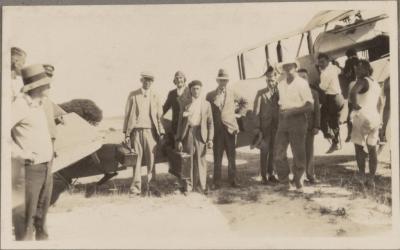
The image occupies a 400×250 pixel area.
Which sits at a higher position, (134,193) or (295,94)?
(295,94)

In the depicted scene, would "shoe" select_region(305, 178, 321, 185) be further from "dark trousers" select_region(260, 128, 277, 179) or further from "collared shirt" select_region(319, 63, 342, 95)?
"collared shirt" select_region(319, 63, 342, 95)

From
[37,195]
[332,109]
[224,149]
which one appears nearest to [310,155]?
[332,109]

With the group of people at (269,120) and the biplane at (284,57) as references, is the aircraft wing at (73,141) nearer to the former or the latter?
the biplane at (284,57)

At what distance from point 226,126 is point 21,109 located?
6.70ft

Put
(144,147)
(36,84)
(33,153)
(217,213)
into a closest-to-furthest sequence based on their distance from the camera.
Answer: (33,153) < (36,84) < (217,213) < (144,147)

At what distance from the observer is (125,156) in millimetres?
5324

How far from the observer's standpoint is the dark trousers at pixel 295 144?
5.43 m

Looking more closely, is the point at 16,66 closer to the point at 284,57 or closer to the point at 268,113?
the point at 268,113

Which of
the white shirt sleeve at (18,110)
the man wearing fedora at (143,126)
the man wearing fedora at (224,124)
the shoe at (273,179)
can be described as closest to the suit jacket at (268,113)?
the man wearing fedora at (224,124)

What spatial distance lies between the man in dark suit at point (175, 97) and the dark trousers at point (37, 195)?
1290mm

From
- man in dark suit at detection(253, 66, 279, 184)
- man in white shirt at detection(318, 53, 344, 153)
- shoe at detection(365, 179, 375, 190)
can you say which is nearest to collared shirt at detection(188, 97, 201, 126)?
man in dark suit at detection(253, 66, 279, 184)

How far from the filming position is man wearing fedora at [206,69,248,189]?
5.43 meters

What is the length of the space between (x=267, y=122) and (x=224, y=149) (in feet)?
1.73

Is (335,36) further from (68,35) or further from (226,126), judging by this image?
(68,35)
